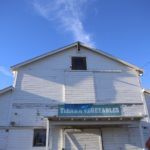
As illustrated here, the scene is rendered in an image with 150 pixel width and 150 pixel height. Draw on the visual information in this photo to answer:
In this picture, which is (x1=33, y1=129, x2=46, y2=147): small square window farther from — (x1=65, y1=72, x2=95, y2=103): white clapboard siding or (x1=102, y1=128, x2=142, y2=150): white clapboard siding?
(x1=102, y1=128, x2=142, y2=150): white clapboard siding

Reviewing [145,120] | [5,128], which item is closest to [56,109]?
[5,128]

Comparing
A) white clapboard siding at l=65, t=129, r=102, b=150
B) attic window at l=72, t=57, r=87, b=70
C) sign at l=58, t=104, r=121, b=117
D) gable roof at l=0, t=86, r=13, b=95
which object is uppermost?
attic window at l=72, t=57, r=87, b=70

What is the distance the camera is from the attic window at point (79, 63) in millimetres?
16734

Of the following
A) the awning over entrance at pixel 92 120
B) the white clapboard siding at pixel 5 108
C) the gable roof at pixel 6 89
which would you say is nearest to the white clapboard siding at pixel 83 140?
the awning over entrance at pixel 92 120

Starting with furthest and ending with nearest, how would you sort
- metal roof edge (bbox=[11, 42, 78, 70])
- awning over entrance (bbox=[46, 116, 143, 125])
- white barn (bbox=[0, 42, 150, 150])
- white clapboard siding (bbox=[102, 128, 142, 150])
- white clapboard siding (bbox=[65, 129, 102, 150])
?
metal roof edge (bbox=[11, 42, 78, 70]), white clapboard siding (bbox=[102, 128, 142, 150]), white clapboard siding (bbox=[65, 129, 102, 150]), white barn (bbox=[0, 42, 150, 150]), awning over entrance (bbox=[46, 116, 143, 125])

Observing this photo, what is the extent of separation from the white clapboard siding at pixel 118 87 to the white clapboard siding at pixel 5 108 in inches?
226

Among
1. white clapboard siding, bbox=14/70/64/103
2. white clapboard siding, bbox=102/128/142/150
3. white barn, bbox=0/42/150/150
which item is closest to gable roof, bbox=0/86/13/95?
white barn, bbox=0/42/150/150

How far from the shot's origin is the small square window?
13.7 m

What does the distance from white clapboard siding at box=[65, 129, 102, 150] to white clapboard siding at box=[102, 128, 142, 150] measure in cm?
48

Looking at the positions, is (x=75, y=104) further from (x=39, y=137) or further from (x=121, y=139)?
(x=121, y=139)

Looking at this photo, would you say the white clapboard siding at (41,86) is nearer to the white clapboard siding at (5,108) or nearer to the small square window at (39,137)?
the white clapboard siding at (5,108)

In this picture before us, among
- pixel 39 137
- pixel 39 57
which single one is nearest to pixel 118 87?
pixel 39 57

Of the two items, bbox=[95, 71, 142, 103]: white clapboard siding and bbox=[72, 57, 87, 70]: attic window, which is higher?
bbox=[72, 57, 87, 70]: attic window

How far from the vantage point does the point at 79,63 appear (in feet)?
55.6
